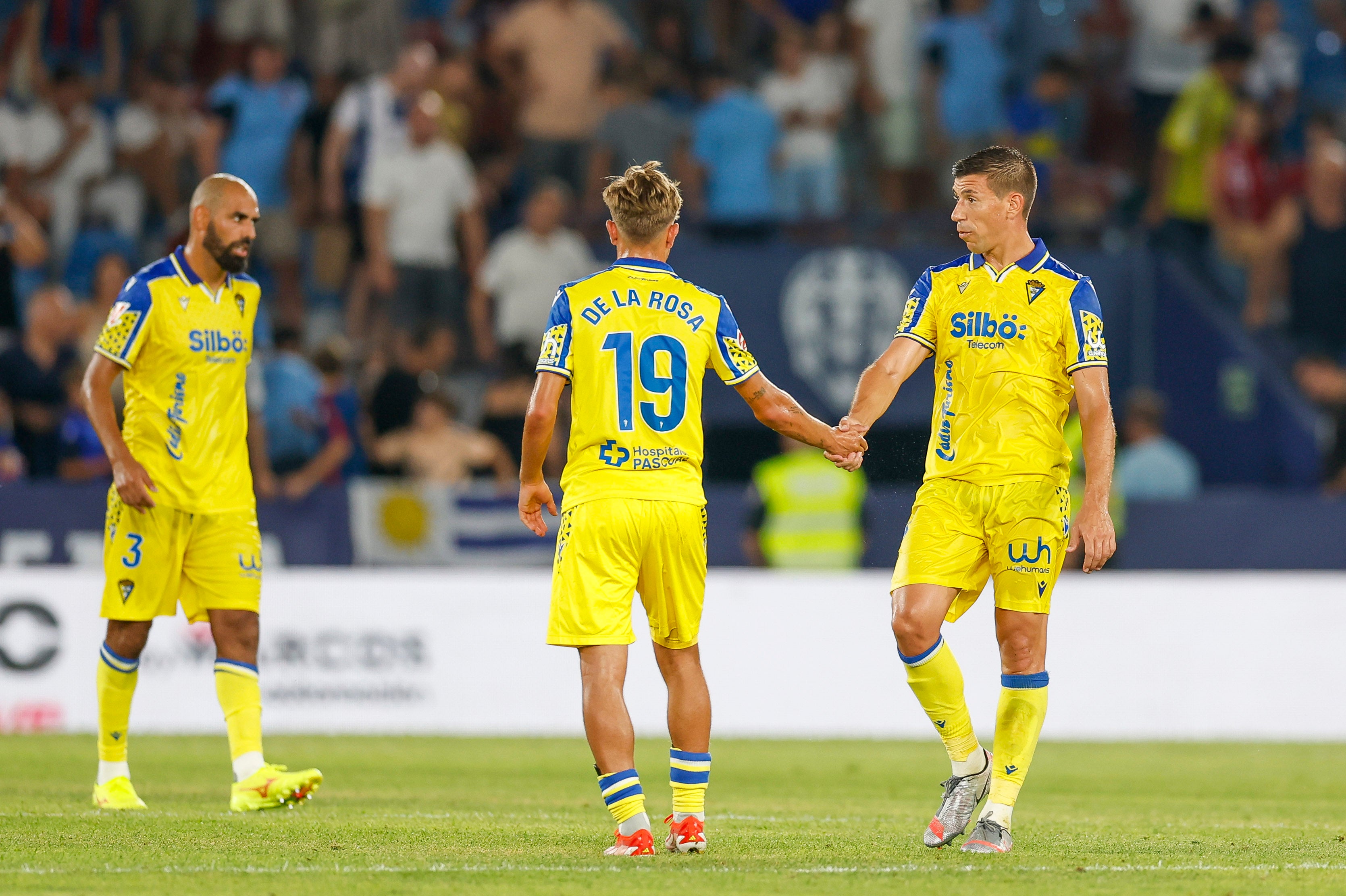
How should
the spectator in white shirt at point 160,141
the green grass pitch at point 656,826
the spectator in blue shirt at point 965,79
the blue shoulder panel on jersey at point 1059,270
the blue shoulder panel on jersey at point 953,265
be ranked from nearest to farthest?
the green grass pitch at point 656,826 < the blue shoulder panel on jersey at point 1059,270 < the blue shoulder panel on jersey at point 953,265 < the spectator in white shirt at point 160,141 < the spectator in blue shirt at point 965,79

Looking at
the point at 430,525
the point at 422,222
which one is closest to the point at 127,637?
the point at 430,525

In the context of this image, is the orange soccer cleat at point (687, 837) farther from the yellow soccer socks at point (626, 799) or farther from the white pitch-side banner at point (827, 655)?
the white pitch-side banner at point (827, 655)

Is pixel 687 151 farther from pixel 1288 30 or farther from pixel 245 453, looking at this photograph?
pixel 245 453

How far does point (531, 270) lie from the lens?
15.1 meters

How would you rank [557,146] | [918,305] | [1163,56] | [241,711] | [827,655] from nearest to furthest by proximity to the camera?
1. [918,305]
2. [241,711]
3. [827,655]
4. [557,146]
5. [1163,56]

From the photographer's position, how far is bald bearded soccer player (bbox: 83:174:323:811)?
796cm

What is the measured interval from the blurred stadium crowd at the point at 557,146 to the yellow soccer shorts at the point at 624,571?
26.8 feet

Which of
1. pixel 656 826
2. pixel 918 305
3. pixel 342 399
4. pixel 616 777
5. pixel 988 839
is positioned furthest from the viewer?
pixel 342 399

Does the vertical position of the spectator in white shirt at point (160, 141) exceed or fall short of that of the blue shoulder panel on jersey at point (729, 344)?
it exceeds it

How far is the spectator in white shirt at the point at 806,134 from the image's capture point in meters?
16.2

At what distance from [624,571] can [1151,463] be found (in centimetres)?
905

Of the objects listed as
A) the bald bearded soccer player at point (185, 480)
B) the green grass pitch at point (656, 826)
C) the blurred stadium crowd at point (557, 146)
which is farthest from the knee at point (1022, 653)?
the blurred stadium crowd at point (557, 146)

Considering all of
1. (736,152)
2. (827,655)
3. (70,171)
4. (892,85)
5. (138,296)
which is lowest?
(827,655)

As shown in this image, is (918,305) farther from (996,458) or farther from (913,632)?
(913,632)
